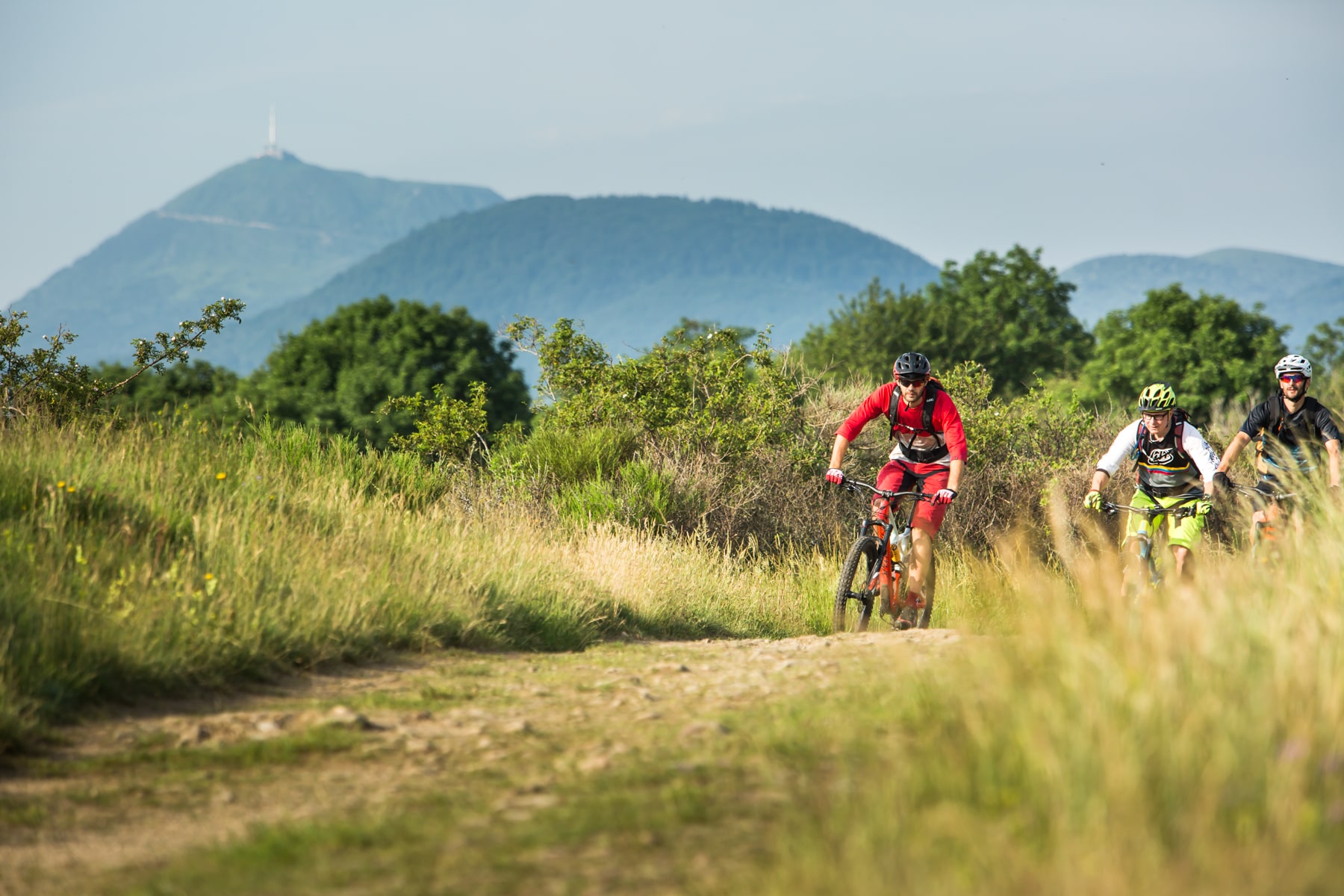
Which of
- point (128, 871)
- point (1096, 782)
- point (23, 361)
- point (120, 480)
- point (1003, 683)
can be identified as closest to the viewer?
point (1096, 782)

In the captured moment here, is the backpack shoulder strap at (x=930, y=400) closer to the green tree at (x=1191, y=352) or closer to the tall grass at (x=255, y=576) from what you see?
the tall grass at (x=255, y=576)

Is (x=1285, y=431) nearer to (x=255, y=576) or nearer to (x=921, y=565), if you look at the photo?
(x=921, y=565)

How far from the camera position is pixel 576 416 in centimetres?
1545

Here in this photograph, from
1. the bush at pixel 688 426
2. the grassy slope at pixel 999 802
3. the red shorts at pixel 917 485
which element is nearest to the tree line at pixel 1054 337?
the bush at pixel 688 426

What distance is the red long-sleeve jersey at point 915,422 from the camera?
346 inches

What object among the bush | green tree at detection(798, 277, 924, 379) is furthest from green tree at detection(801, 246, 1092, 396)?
the bush

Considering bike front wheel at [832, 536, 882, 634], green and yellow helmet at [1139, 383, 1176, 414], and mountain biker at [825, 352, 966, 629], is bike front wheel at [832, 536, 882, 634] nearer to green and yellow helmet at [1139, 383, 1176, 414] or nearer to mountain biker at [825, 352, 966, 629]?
mountain biker at [825, 352, 966, 629]

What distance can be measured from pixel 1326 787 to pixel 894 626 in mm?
6053

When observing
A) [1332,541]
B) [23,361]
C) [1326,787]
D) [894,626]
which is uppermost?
[23,361]

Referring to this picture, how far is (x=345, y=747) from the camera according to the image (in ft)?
15.1

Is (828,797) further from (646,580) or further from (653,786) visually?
(646,580)

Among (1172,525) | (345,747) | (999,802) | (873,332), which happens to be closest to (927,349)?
(873,332)

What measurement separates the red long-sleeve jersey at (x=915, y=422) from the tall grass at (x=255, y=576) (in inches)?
78.2

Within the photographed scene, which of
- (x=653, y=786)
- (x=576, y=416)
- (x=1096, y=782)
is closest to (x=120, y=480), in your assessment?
(x=653, y=786)
